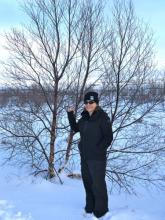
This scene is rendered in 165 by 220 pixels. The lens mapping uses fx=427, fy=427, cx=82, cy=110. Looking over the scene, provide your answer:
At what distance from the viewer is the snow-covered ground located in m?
5.51

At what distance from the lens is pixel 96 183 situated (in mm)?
5457

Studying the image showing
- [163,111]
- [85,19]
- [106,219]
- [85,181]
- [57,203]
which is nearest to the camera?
[106,219]

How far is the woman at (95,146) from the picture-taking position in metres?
5.35

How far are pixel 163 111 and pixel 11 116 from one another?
4.14 metres

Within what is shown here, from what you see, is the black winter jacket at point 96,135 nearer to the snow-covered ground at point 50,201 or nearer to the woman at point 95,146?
the woman at point 95,146

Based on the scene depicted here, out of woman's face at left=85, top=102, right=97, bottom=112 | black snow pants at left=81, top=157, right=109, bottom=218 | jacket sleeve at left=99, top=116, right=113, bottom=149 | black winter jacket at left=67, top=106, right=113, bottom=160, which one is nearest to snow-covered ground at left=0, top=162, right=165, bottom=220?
black snow pants at left=81, top=157, right=109, bottom=218

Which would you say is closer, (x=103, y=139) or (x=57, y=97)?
(x=103, y=139)

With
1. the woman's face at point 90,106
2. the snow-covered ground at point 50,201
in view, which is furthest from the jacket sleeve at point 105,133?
the snow-covered ground at point 50,201

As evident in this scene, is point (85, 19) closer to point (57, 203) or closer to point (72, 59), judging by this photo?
point (72, 59)

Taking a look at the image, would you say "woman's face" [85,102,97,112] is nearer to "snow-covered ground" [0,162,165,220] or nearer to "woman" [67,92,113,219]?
"woman" [67,92,113,219]

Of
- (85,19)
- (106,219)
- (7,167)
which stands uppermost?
(85,19)

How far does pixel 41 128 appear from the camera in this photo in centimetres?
1074

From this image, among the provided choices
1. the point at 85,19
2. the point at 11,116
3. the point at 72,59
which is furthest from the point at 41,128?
the point at 85,19

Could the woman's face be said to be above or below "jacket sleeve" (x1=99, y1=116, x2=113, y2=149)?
above
